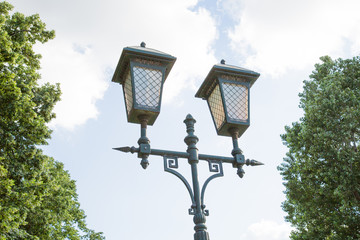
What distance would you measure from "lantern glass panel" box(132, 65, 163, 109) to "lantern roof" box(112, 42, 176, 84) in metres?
0.13

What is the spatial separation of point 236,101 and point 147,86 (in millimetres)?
1325

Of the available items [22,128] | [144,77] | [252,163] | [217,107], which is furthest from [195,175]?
[22,128]

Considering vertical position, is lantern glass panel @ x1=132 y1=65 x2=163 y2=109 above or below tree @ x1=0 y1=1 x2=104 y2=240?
below

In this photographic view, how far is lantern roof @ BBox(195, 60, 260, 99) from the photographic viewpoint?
4.97 meters

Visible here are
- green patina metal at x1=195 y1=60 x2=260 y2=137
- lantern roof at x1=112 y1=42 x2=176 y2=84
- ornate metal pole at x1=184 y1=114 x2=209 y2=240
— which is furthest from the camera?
green patina metal at x1=195 y1=60 x2=260 y2=137

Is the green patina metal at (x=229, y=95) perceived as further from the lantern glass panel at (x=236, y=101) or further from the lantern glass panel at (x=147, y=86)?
the lantern glass panel at (x=147, y=86)

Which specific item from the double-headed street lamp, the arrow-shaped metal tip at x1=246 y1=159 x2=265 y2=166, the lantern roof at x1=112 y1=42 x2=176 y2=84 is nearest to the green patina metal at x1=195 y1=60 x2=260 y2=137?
the double-headed street lamp

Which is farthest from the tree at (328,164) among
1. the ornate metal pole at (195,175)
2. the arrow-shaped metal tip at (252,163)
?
the ornate metal pole at (195,175)

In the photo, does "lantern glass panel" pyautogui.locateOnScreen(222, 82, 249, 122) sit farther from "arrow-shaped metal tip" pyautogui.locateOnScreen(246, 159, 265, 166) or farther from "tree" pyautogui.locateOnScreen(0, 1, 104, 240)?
"tree" pyautogui.locateOnScreen(0, 1, 104, 240)

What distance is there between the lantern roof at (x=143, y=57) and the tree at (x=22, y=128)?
651 centimetres

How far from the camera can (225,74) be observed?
5023mm

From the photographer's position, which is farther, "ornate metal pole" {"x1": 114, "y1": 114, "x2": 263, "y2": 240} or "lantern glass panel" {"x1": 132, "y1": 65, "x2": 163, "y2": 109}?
"lantern glass panel" {"x1": 132, "y1": 65, "x2": 163, "y2": 109}

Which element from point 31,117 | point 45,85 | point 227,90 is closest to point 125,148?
point 227,90

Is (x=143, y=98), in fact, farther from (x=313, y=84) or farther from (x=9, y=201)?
(x=313, y=84)
